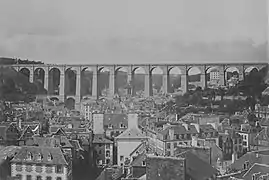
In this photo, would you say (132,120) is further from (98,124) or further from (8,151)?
(8,151)

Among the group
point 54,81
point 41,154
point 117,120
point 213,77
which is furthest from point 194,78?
point 41,154

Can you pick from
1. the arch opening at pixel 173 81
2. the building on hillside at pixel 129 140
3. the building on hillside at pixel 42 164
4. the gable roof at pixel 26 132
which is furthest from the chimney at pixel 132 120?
the gable roof at pixel 26 132

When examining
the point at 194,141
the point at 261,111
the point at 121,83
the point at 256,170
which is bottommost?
the point at 256,170

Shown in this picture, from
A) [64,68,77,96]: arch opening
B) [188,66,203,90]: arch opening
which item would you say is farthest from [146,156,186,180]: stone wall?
[64,68,77,96]: arch opening

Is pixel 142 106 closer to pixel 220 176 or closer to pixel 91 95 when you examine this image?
pixel 91 95

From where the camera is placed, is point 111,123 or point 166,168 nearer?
point 166,168

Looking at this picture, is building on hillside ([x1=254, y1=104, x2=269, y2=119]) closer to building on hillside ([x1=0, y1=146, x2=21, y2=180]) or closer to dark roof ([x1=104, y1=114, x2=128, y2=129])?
dark roof ([x1=104, y1=114, x2=128, y2=129])

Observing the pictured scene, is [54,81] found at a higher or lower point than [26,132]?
higher
